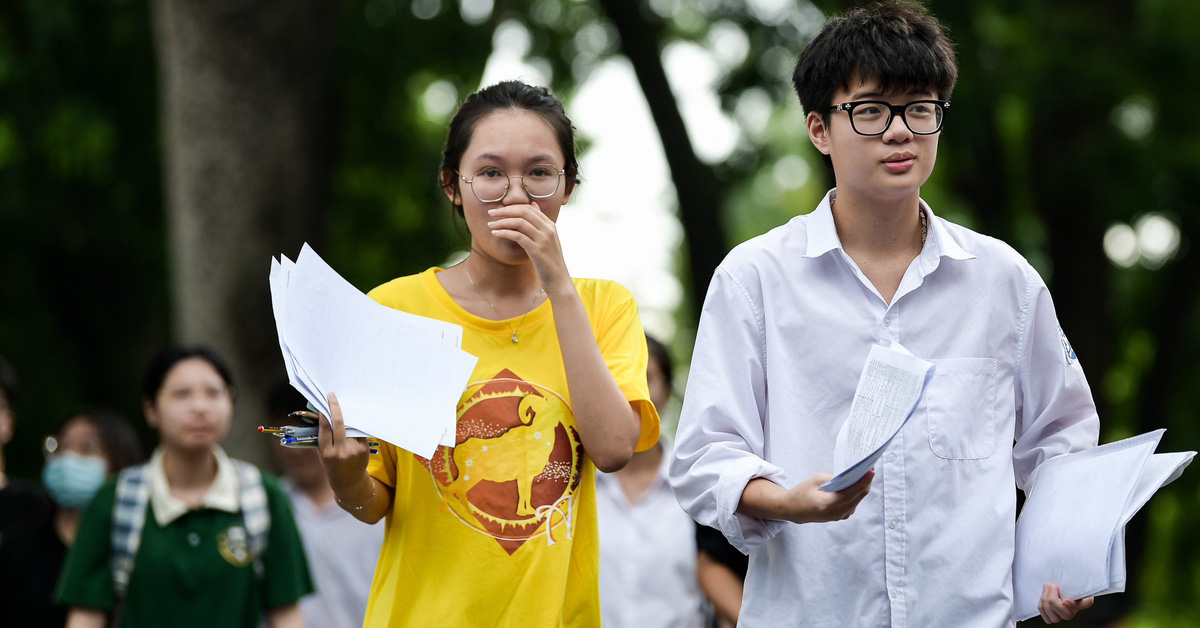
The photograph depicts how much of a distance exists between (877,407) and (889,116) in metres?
0.65

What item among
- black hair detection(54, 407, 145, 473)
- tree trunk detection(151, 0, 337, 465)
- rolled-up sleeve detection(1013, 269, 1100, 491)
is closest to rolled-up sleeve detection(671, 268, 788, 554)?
rolled-up sleeve detection(1013, 269, 1100, 491)

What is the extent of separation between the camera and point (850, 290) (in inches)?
113

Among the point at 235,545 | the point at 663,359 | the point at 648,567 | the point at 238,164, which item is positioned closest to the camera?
the point at 235,545

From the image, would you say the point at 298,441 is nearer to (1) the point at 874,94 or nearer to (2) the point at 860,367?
(2) the point at 860,367

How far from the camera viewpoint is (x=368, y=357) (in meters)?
3.01

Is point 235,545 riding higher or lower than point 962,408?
lower

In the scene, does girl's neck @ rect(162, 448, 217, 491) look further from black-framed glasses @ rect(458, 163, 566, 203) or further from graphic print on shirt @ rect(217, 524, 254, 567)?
black-framed glasses @ rect(458, 163, 566, 203)

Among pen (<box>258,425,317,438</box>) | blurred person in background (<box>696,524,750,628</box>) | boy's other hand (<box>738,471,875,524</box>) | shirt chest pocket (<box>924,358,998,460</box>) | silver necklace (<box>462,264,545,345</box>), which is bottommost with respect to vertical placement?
blurred person in background (<box>696,524,750,628</box>)

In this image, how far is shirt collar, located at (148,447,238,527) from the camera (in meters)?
4.88

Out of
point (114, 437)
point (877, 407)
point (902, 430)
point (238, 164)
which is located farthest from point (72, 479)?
point (877, 407)

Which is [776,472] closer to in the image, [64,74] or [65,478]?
[65,478]

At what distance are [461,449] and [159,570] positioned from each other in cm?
210

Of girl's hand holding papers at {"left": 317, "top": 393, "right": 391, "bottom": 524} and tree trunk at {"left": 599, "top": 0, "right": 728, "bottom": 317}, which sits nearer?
girl's hand holding papers at {"left": 317, "top": 393, "right": 391, "bottom": 524}

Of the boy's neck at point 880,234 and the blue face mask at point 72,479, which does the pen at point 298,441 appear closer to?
the boy's neck at point 880,234
